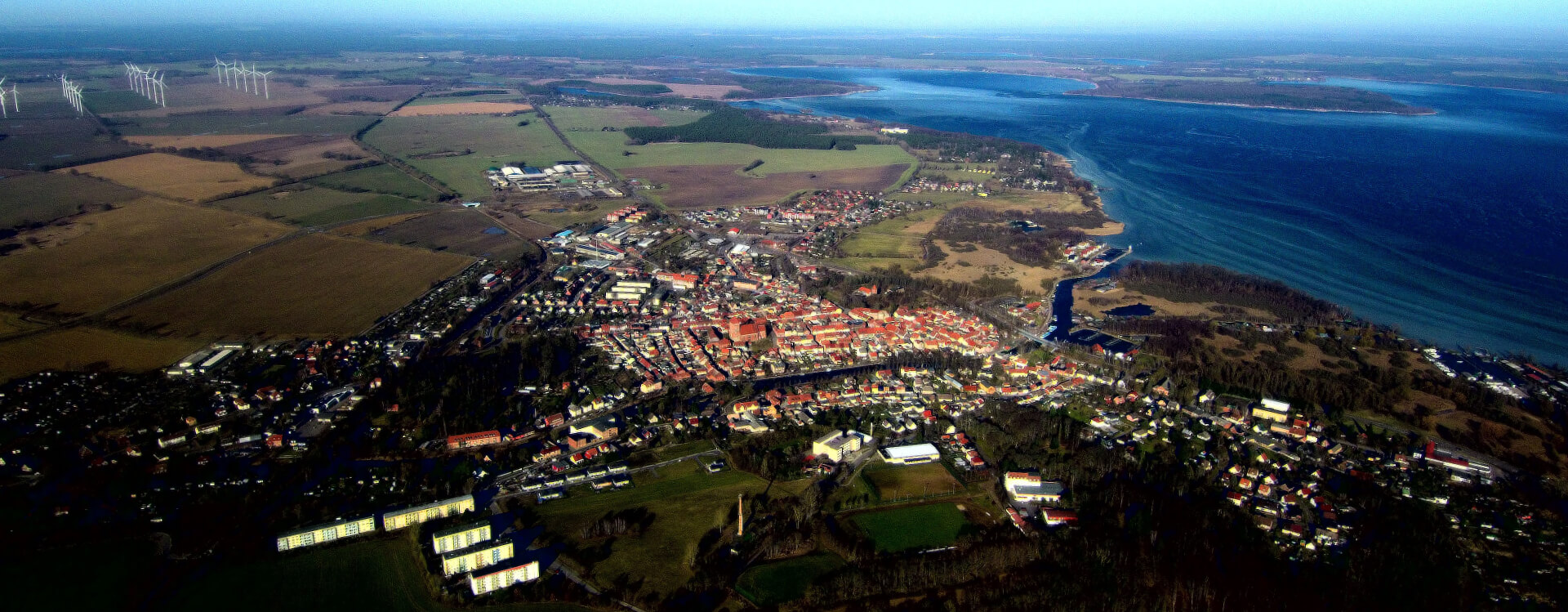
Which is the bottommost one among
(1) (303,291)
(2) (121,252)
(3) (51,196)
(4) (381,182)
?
(1) (303,291)

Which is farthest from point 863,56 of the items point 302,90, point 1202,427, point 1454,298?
point 1202,427

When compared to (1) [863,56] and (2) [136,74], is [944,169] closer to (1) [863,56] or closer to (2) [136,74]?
(2) [136,74]

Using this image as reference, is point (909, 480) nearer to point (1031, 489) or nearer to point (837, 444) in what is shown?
point (837, 444)

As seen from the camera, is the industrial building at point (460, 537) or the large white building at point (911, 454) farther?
the large white building at point (911, 454)

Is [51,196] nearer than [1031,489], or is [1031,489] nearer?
[1031,489]

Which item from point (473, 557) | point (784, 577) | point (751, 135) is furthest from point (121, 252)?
point (751, 135)

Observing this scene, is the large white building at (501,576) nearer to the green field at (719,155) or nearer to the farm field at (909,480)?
the farm field at (909,480)

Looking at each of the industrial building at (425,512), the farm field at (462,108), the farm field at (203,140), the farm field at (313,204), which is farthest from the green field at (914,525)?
the farm field at (462,108)
